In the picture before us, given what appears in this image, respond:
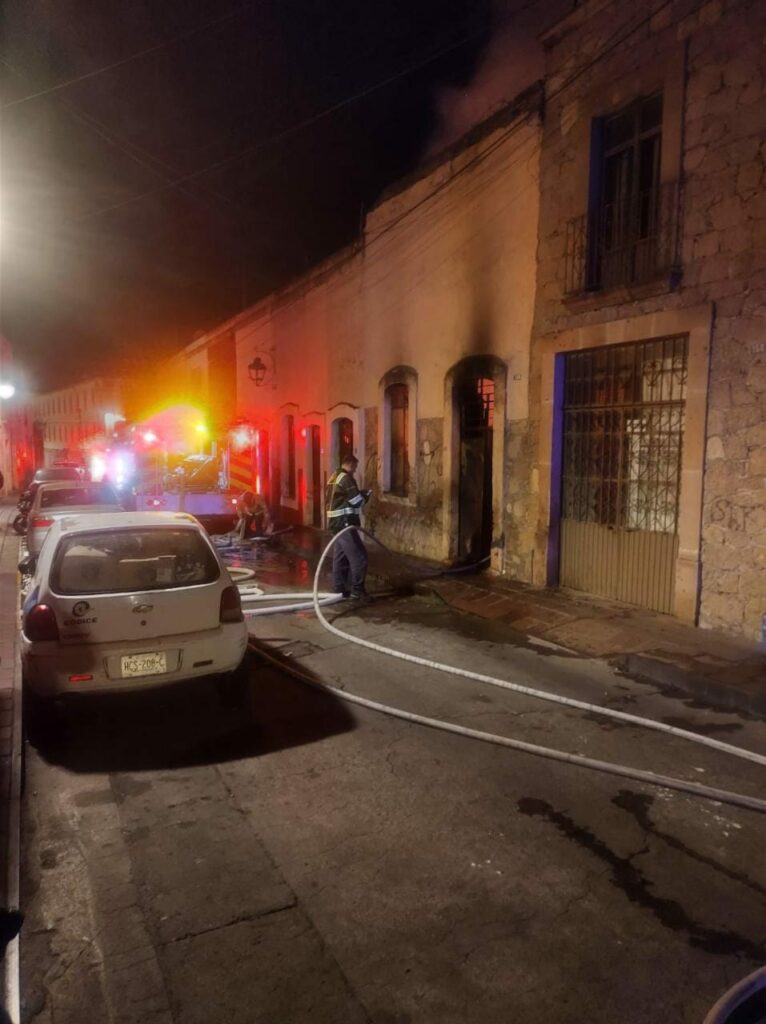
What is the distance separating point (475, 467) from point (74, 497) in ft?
24.7

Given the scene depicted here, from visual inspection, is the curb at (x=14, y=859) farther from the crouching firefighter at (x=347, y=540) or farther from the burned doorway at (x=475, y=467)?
the burned doorway at (x=475, y=467)

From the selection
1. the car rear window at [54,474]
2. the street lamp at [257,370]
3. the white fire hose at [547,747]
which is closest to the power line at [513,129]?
the street lamp at [257,370]

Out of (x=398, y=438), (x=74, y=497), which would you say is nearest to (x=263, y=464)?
(x=398, y=438)

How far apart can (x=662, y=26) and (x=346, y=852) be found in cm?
940

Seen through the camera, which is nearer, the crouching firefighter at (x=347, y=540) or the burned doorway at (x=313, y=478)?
the crouching firefighter at (x=347, y=540)

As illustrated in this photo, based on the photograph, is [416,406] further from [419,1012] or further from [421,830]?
[419,1012]

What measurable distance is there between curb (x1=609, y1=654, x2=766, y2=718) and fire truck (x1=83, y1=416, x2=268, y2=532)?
12.0 metres

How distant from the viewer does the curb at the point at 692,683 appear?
603 cm

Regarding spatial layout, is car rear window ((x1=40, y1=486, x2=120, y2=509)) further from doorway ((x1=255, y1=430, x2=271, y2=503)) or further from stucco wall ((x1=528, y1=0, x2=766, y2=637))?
stucco wall ((x1=528, y1=0, x2=766, y2=637))

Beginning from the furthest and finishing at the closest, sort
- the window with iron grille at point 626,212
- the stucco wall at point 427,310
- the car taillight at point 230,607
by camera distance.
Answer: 1. the stucco wall at point 427,310
2. the window with iron grille at point 626,212
3. the car taillight at point 230,607

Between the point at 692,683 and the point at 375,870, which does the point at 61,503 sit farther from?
the point at 375,870

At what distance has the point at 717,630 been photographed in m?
7.95

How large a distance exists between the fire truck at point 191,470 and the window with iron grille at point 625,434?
957 centimetres

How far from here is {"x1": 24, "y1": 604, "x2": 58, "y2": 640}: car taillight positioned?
16.6ft
